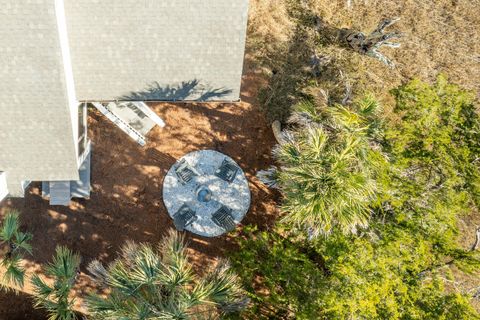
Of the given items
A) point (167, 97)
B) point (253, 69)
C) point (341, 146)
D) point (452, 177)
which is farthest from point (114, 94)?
point (452, 177)

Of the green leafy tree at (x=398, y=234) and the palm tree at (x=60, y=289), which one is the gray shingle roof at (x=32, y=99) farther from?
the green leafy tree at (x=398, y=234)

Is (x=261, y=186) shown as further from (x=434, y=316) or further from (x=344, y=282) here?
(x=434, y=316)

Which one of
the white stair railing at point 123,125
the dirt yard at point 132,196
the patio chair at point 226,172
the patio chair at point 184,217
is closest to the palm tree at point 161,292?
the patio chair at point 184,217

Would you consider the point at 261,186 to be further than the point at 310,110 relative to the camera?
Yes

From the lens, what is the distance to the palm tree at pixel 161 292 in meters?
11.0

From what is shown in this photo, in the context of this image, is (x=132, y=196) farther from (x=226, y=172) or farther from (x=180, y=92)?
(x=180, y=92)

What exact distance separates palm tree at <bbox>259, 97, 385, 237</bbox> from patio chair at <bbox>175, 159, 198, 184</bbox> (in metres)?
4.63

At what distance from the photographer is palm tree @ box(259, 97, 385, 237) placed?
1178 centimetres

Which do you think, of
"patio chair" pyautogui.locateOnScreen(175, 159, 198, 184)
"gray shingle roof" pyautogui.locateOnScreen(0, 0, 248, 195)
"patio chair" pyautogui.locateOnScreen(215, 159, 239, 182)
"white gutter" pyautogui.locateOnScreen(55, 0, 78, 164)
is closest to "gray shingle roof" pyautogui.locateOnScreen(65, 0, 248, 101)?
"gray shingle roof" pyautogui.locateOnScreen(0, 0, 248, 195)

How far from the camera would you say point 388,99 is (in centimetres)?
1705

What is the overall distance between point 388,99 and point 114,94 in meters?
11.9

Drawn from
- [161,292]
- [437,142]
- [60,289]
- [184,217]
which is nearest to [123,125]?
[184,217]

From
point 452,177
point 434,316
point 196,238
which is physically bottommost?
point 196,238

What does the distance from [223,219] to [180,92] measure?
5885 millimetres
